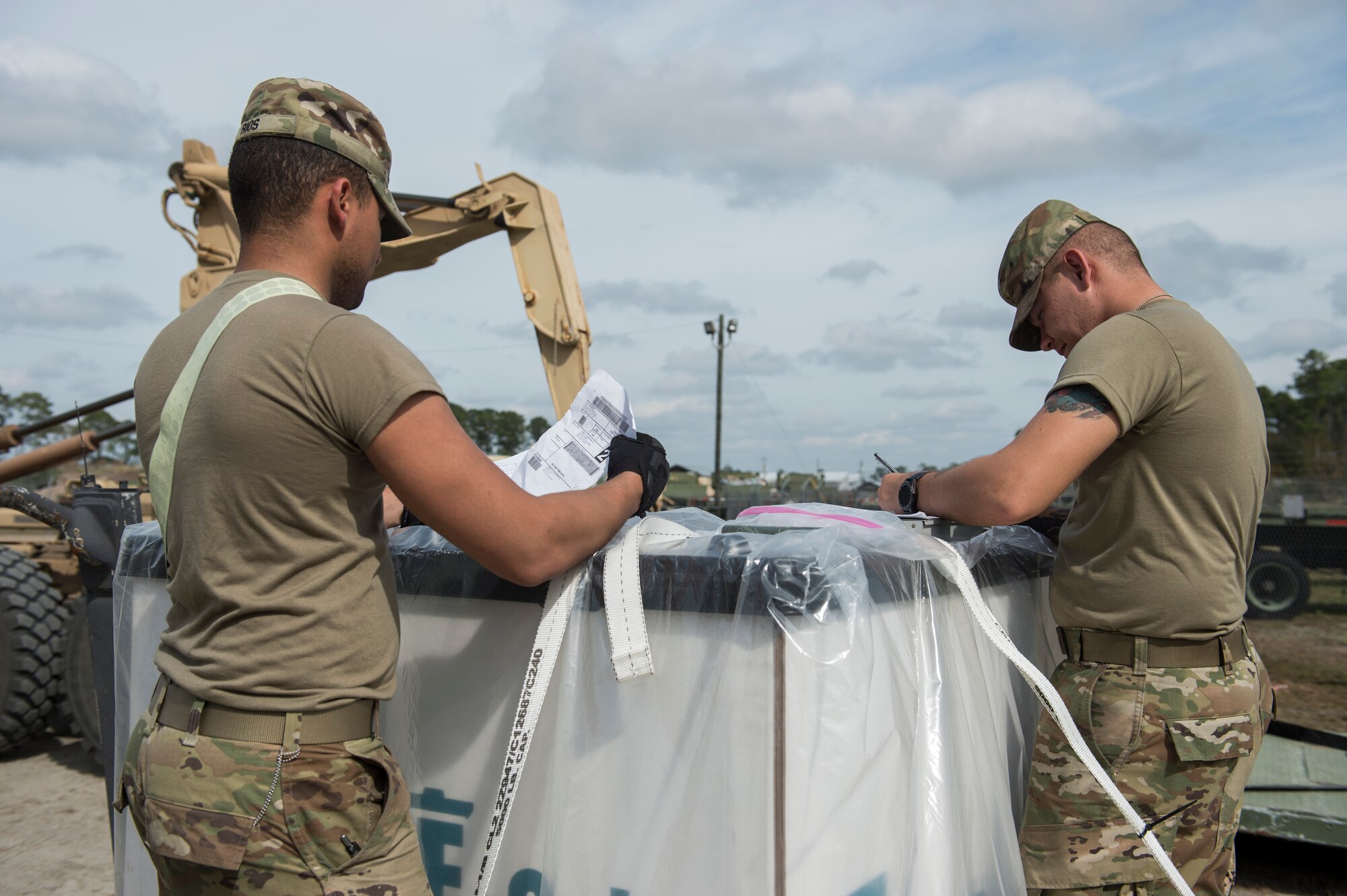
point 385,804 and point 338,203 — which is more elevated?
point 338,203

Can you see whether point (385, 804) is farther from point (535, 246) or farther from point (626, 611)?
point (535, 246)

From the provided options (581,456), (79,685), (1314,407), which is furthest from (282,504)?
(1314,407)

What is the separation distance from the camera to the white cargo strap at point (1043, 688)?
4.96 feet

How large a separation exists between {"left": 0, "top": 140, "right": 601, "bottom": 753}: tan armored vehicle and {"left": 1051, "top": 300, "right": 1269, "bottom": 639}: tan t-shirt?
13.1 ft

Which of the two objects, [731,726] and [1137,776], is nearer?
[731,726]

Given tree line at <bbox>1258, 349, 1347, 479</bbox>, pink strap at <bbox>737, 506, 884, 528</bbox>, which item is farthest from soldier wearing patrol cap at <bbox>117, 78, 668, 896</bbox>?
tree line at <bbox>1258, 349, 1347, 479</bbox>

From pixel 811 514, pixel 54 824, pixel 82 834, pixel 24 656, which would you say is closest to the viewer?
pixel 811 514

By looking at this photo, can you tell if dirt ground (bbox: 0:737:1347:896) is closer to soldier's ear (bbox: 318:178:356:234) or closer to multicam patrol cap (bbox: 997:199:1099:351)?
multicam patrol cap (bbox: 997:199:1099:351)

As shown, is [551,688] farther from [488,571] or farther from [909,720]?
[909,720]

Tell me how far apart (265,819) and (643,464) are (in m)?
0.75

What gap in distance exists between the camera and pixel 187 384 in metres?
1.33

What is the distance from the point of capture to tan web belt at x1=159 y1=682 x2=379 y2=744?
4.29 ft

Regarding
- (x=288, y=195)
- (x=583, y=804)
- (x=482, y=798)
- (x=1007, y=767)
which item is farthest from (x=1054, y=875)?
(x=288, y=195)

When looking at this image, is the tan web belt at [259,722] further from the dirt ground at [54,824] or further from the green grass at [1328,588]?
the green grass at [1328,588]
